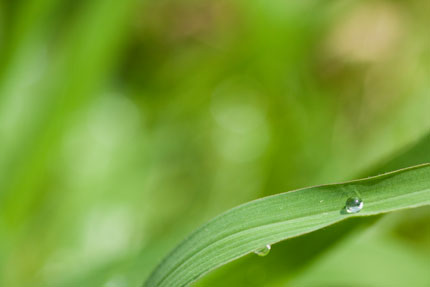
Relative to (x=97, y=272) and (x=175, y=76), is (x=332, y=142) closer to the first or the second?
(x=175, y=76)

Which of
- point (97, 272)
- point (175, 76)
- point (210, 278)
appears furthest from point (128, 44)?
point (210, 278)

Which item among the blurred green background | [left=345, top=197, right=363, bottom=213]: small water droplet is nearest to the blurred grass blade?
Result: [left=345, top=197, right=363, bottom=213]: small water droplet

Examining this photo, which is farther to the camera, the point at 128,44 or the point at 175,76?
the point at 128,44

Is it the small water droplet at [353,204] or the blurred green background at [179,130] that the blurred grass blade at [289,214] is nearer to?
the small water droplet at [353,204]

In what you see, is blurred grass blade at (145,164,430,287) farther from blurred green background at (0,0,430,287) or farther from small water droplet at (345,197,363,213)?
blurred green background at (0,0,430,287)

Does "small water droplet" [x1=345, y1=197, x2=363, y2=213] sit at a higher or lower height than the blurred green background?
lower

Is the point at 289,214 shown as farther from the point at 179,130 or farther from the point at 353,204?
the point at 179,130
